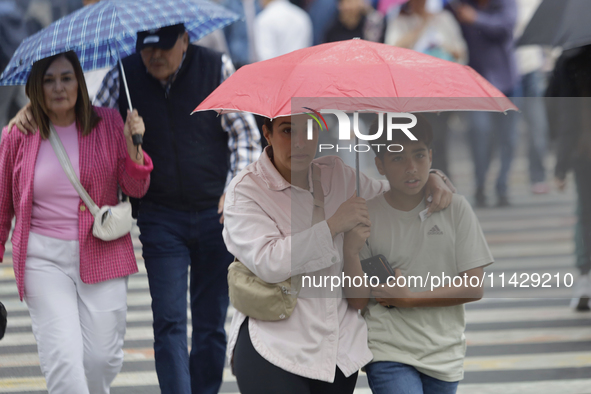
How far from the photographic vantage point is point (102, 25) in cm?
357

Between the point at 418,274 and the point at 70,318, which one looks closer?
the point at 418,274

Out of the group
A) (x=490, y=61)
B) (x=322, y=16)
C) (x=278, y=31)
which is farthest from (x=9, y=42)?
(x=490, y=61)

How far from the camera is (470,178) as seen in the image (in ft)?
30.5

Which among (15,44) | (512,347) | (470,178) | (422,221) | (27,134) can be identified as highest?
(15,44)

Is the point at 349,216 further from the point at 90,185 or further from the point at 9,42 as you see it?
the point at 9,42

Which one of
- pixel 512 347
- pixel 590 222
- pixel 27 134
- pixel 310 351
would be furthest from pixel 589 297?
pixel 27 134

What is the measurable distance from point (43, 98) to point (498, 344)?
3.71 m

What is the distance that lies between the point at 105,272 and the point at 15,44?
779 cm

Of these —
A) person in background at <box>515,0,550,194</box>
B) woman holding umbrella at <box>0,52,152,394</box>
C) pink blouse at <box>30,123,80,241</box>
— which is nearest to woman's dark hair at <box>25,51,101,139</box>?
woman holding umbrella at <box>0,52,152,394</box>

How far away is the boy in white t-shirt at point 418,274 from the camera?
2.97 m

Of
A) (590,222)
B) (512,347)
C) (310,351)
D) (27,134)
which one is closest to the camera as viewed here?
(310,351)

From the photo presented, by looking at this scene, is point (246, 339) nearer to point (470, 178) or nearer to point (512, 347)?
point (512, 347)

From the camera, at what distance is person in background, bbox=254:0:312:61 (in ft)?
32.2

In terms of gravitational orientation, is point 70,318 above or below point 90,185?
below
